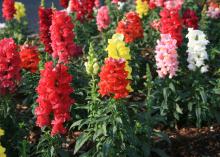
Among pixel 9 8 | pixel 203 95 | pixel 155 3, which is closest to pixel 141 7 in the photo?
pixel 155 3

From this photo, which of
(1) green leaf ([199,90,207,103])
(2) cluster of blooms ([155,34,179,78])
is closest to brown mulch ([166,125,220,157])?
(1) green leaf ([199,90,207,103])

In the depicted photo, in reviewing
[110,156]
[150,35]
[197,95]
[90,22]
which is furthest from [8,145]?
[90,22]

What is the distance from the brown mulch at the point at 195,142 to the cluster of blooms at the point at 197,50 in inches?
33.0

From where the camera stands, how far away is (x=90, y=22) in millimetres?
11297

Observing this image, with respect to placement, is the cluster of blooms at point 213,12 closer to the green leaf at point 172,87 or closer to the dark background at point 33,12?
the green leaf at point 172,87

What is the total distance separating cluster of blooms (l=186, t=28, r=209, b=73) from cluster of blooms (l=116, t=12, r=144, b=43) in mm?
1290

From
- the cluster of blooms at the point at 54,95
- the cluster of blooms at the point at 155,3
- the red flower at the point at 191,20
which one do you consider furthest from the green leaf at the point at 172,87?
the cluster of blooms at the point at 155,3

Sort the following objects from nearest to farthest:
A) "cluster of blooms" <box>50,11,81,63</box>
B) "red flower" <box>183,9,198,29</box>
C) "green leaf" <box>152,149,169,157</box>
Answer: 1. "green leaf" <box>152,149,169,157</box>
2. "cluster of blooms" <box>50,11,81,63</box>
3. "red flower" <box>183,9,198,29</box>

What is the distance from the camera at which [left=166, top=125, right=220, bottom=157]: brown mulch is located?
6.55 metres

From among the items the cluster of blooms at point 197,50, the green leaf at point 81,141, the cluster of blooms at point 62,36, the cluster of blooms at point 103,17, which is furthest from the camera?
the cluster of blooms at point 103,17

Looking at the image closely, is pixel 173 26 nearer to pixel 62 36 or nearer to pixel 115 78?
pixel 62 36

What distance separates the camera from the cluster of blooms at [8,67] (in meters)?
6.32

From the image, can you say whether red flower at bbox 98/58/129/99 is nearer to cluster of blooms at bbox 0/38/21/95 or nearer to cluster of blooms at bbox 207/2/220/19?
cluster of blooms at bbox 0/38/21/95

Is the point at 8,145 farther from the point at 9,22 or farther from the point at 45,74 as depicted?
the point at 9,22
